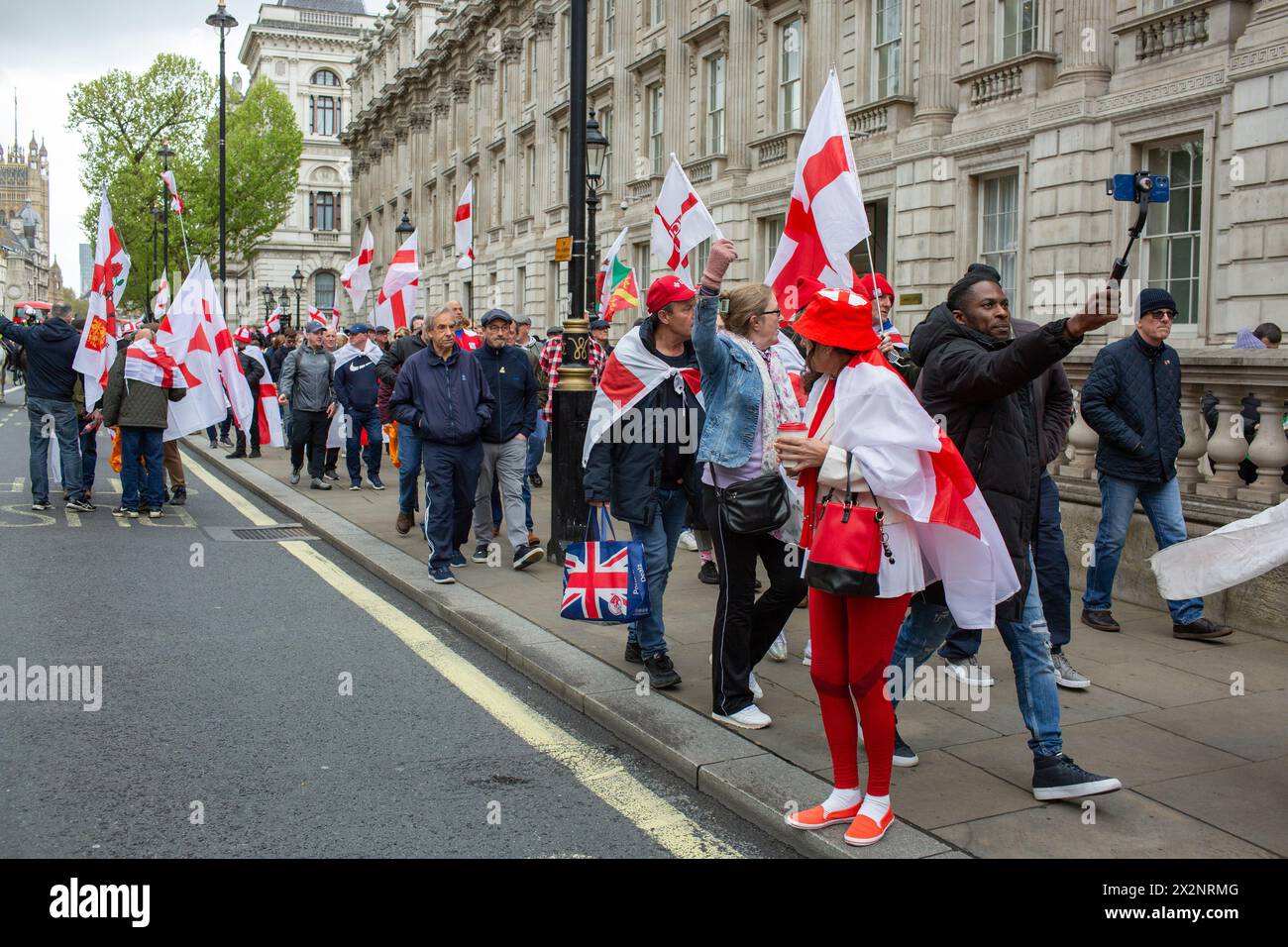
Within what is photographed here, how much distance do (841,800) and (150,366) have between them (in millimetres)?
10000

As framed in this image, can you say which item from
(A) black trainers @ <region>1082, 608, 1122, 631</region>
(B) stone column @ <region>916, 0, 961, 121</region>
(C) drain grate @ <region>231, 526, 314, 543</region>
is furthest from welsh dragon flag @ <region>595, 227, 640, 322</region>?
(B) stone column @ <region>916, 0, 961, 121</region>

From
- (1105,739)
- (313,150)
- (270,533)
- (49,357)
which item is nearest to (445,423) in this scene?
(270,533)

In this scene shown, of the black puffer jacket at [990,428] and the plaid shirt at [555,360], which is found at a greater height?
the plaid shirt at [555,360]

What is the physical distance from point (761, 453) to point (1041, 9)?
14326 millimetres

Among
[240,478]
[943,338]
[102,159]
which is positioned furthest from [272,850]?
[102,159]

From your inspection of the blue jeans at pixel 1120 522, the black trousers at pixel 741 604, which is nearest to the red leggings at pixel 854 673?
the black trousers at pixel 741 604

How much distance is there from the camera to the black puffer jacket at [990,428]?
4340mm

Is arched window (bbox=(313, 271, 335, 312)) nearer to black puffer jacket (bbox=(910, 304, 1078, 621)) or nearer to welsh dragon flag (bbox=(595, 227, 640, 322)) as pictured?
welsh dragon flag (bbox=(595, 227, 640, 322))

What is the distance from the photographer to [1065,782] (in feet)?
14.0

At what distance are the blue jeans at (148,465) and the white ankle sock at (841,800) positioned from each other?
9.93 m

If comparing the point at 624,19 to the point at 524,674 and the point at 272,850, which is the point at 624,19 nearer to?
the point at 524,674

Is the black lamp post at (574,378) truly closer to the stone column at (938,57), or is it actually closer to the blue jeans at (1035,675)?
the blue jeans at (1035,675)

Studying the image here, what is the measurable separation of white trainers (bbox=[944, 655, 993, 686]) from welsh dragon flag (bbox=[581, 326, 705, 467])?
1.80 metres

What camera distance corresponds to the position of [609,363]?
596 centimetres
